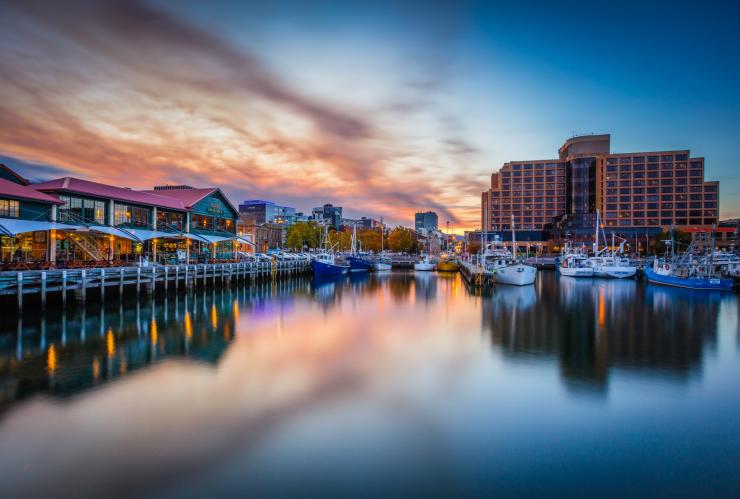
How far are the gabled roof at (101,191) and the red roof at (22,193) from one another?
1.60 meters

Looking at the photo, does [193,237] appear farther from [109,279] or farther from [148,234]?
[109,279]

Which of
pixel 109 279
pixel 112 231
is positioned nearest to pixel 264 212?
pixel 112 231

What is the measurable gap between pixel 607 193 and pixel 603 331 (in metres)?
120

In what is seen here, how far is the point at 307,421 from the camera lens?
10.9 metres

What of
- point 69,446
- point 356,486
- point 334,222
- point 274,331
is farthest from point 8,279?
point 334,222

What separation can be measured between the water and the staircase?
46.3ft

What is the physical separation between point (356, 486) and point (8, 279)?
26231 mm

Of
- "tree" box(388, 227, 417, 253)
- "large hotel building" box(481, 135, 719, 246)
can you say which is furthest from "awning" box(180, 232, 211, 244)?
"large hotel building" box(481, 135, 719, 246)

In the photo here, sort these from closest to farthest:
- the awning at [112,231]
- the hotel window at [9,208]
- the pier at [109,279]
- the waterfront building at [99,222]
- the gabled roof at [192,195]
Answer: the pier at [109,279], the hotel window at [9,208], the waterfront building at [99,222], the awning at [112,231], the gabled roof at [192,195]

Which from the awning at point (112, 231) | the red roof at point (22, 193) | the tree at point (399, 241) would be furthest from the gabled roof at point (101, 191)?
the tree at point (399, 241)

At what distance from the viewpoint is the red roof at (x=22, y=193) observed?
2878cm

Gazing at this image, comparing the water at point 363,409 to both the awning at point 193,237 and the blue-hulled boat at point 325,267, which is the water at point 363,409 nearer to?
the awning at point 193,237

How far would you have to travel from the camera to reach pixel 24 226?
28484 millimetres

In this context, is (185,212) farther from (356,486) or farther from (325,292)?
(356,486)
